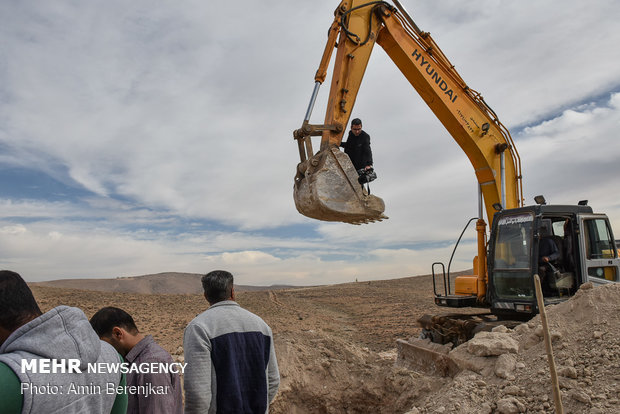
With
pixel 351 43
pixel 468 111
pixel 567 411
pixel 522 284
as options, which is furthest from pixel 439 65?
pixel 567 411

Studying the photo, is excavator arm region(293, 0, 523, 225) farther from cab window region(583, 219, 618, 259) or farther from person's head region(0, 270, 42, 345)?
person's head region(0, 270, 42, 345)

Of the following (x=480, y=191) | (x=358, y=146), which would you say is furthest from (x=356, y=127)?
(x=480, y=191)

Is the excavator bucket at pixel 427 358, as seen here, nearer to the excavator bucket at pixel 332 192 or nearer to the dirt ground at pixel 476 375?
the dirt ground at pixel 476 375

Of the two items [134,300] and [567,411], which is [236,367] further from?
[134,300]

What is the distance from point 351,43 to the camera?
718 centimetres

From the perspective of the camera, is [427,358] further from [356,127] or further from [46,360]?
[46,360]

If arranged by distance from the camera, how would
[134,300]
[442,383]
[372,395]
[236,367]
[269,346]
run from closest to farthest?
[236,367]
[269,346]
[442,383]
[372,395]
[134,300]

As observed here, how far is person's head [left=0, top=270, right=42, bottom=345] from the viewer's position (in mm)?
1757

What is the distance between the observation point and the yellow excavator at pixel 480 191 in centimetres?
596

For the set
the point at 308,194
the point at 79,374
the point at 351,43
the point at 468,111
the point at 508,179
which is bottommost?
the point at 79,374

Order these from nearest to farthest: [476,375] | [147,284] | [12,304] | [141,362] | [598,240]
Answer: [12,304] < [141,362] < [476,375] < [598,240] < [147,284]

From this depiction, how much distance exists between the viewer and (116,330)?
9.02 feet

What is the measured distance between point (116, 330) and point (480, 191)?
Answer: 7385mm

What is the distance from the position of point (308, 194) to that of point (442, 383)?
3380 mm
